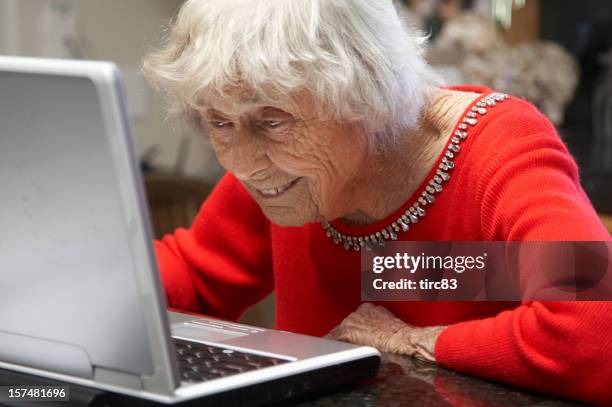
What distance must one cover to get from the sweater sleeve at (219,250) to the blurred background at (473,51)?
104 centimetres

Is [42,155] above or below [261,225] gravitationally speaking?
above

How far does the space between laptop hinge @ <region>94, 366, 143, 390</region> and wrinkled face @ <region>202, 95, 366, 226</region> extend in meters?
0.36

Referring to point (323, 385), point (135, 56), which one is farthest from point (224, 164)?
point (135, 56)

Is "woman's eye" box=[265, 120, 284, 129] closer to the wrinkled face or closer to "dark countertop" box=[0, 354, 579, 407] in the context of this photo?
the wrinkled face

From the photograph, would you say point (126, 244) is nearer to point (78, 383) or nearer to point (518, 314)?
point (78, 383)

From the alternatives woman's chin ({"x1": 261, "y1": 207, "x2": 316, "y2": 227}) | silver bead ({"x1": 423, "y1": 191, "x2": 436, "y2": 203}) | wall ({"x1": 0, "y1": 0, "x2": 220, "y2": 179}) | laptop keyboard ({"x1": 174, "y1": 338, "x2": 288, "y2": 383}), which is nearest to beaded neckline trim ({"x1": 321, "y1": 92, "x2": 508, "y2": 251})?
silver bead ({"x1": 423, "y1": 191, "x2": 436, "y2": 203})

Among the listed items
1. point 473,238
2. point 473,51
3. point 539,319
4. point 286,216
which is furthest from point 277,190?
point 473,51

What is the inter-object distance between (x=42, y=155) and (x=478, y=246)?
0.63m

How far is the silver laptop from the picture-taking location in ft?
2.29

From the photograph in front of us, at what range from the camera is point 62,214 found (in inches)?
29.5

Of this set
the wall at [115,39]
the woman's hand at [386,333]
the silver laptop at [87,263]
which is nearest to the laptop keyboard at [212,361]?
the silver laptop at [87,263]

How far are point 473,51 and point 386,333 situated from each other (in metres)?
1.90

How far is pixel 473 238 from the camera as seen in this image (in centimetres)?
122

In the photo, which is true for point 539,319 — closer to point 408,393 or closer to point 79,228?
A: point 408,393
